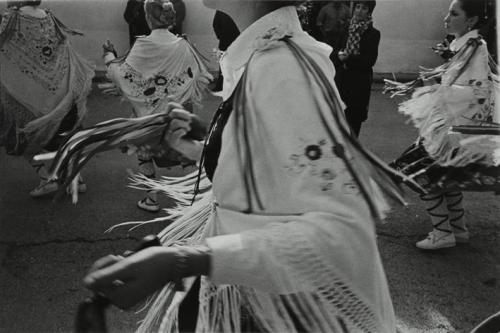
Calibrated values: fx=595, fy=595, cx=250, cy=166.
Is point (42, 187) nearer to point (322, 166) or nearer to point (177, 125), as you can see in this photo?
point (177, 125)

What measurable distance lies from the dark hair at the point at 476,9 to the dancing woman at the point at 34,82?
3298 millimetres

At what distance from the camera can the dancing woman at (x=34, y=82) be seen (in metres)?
5.01

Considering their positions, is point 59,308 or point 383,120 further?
point 383,120

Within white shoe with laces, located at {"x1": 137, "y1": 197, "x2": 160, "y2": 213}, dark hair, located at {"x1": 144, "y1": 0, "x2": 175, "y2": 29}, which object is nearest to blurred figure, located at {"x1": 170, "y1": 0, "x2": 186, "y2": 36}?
dark hair, located at {"x1": 144, "y1": 0, "x2": 175, "y2": 29}

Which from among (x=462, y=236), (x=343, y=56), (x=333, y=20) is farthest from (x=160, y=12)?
(x=462, y=236)

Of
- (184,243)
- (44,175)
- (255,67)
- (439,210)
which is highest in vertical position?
(255,67)

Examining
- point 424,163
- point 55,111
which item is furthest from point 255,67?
point 55,111

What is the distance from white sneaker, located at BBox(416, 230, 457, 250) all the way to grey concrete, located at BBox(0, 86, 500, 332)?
60 mm

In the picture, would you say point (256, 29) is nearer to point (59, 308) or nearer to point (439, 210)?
point (59, 308)

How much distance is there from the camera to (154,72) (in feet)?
16.5

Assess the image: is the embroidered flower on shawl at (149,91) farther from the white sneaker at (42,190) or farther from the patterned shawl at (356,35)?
the patterned shawl at (356,35)

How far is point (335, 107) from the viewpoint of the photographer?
1288mm

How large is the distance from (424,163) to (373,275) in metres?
2.88

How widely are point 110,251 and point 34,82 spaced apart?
183cm
